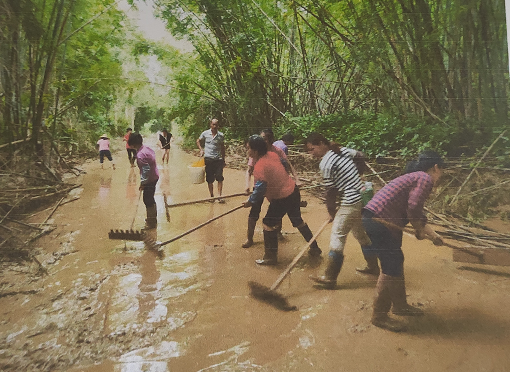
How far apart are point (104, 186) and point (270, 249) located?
1.37 m

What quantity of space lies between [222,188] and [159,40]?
1.15 m

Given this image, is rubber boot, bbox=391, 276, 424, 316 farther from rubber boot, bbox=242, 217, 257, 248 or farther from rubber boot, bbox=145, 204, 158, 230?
rubber boot, bbox=145, 204, 158, 230

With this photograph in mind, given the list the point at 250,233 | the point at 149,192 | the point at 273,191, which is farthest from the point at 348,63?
the point at 149,192

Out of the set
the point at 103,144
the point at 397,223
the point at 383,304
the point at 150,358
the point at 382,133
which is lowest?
the point at 150,358

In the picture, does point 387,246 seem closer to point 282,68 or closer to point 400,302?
point 400,302

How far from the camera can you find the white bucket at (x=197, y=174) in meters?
2.42

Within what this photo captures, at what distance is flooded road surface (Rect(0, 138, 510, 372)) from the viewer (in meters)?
1.55

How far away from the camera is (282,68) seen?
220 centimetres

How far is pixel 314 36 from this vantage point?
2174 millimetres

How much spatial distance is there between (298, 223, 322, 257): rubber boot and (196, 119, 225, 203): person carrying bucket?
0.73 meters

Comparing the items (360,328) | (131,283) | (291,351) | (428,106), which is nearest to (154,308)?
(131,283)

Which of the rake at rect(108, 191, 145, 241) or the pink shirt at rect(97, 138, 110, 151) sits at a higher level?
the pink shirt at rect(97, 138, 110, 151)

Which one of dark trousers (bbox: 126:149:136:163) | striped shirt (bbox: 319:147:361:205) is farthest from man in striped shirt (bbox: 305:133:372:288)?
dark trousers (bbox: 126:149:136:163)

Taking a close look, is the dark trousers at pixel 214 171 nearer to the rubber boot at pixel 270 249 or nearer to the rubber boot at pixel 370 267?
the rubber boot at pixel 270 249
